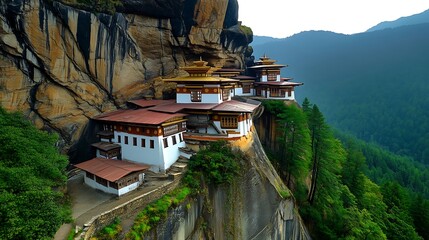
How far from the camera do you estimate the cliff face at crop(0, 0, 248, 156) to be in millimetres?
16594

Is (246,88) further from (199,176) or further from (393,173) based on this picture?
(393,173)

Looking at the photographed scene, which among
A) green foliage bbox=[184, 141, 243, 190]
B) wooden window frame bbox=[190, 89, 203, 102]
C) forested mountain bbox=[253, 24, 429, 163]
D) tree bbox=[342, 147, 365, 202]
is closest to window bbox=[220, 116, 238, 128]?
green foliage bbox=[184, 141, 243, 190]

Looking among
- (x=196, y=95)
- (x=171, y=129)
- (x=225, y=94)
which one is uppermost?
(x=196, y=95)

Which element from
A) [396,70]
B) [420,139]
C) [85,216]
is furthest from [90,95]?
[396,70]

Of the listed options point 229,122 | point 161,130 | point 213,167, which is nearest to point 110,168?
point 161,130

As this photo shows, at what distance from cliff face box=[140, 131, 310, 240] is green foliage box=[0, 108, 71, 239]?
502cm

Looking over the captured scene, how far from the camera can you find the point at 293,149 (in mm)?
25078

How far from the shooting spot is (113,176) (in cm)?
1560

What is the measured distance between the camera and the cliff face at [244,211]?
15116 mm

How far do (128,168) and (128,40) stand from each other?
36.2 ft

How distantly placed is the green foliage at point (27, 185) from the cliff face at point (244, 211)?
5024 mm

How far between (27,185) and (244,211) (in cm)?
1252

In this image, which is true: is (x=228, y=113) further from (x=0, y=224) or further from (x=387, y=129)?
(x=387, y=129)

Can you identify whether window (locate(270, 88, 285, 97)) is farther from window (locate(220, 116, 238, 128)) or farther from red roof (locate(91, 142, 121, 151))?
red roof (locate(91, 142, 121, 151))
